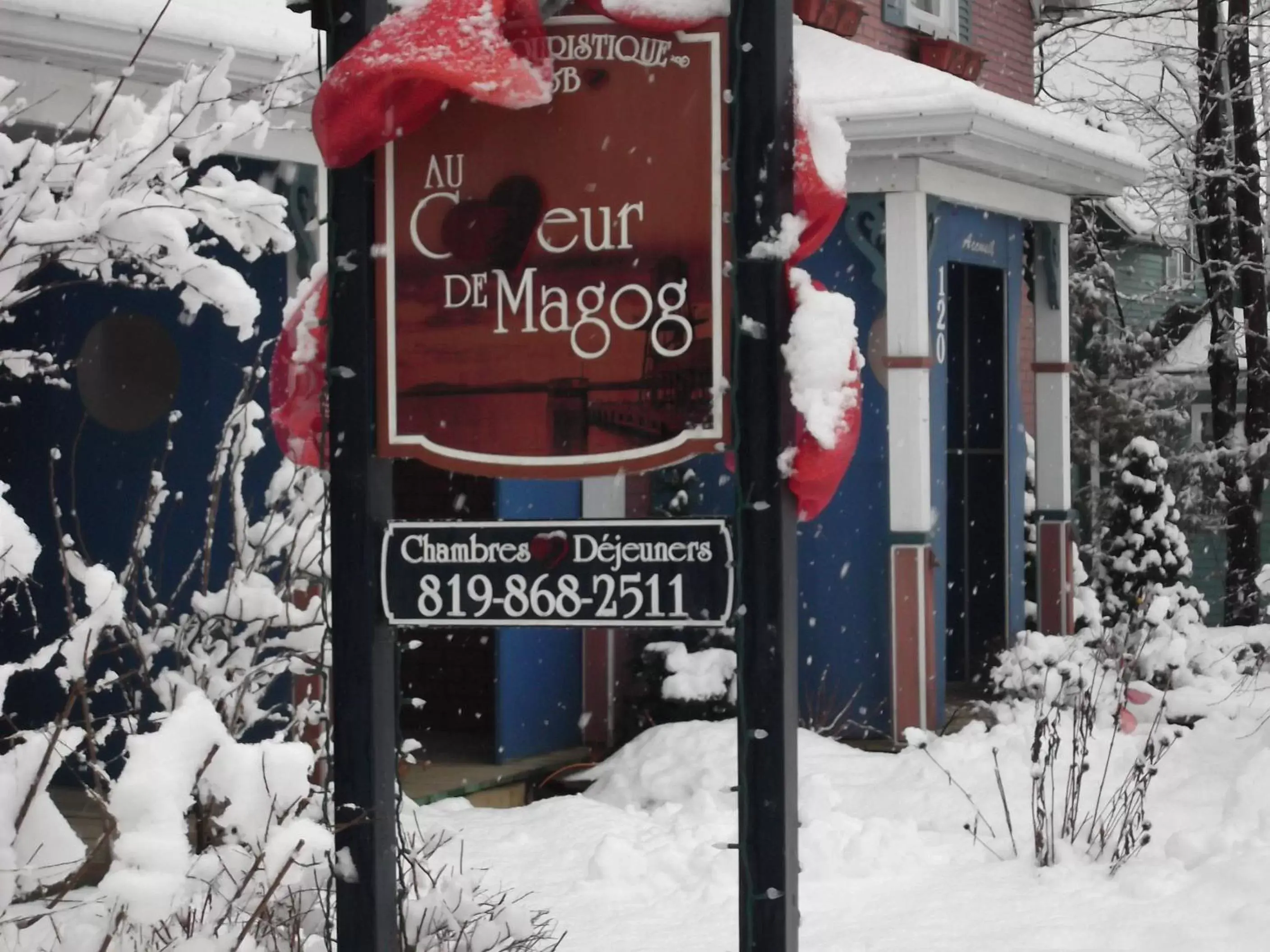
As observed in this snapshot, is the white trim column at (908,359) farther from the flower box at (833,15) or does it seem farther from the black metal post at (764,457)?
the black metal post at (764,457)

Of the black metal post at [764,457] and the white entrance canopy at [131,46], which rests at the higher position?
the white entrance canopy at [131,46]

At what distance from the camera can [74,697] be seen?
144 inches

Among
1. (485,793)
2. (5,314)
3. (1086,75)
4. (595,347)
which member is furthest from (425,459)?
(1086,75)

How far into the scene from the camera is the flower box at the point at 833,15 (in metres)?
11.2

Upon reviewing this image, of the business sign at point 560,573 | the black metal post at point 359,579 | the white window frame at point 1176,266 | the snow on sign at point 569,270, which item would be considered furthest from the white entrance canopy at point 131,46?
the white window frame at point 1176,266

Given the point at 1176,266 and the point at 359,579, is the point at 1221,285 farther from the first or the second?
the point at 359,579

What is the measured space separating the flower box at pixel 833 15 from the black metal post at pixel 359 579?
778cm

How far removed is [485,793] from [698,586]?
212 inches

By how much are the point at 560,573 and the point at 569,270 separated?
625mm

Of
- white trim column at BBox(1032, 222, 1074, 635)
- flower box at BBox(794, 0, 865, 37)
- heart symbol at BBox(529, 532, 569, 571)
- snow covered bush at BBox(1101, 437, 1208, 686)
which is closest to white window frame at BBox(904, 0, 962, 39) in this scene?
flower box at BBox(794, 0, 865, 37)

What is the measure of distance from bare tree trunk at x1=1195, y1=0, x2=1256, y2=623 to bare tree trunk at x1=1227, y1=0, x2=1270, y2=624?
0.8 inches

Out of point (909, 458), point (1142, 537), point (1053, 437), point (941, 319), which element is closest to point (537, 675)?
point (909, 458)

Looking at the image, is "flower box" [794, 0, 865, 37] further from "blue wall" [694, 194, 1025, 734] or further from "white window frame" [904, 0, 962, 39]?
"blue wall" [694, 194, 1025, 734]

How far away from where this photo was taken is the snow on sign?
11.6 ft
